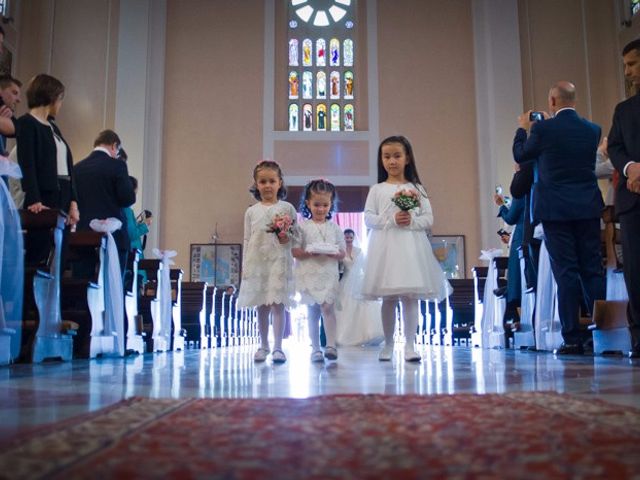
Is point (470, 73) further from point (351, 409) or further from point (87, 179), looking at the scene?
point (351, 409)

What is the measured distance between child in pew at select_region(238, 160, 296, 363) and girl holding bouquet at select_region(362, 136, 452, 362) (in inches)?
20.2

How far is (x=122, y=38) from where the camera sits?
16.2m

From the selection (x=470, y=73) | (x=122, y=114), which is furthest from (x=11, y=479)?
(x=470, y=73)

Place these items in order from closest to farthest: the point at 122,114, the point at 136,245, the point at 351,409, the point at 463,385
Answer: the point at 351,409
the point at 463,385
the point at 136,245
the point at 122,114

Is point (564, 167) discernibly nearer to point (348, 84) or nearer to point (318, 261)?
point (318, 261)

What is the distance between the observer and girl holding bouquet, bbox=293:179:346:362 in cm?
446

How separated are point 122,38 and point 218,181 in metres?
3.76

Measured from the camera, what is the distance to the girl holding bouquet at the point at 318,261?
446 centimetres

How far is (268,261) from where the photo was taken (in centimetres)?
454

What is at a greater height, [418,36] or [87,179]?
[418,36]

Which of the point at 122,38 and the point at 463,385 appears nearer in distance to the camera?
the point at 463,385

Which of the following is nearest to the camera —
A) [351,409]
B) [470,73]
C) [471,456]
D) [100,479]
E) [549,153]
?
[100,479]

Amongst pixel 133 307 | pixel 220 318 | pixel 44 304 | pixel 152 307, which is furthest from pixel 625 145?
pixel 220 318

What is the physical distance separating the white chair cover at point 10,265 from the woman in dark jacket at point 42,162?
0.54m
